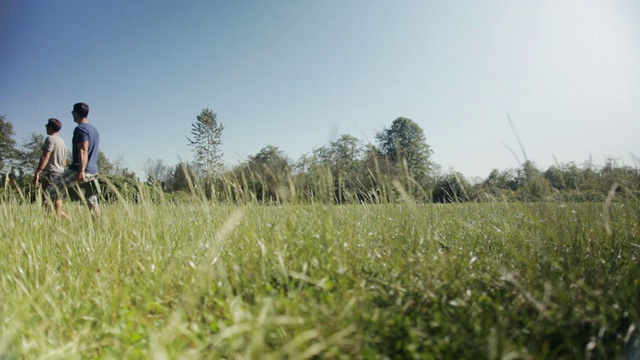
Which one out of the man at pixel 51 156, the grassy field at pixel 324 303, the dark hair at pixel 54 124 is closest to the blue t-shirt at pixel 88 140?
the man at pixel 51 156

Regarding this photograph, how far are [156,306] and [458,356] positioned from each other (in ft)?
5.79

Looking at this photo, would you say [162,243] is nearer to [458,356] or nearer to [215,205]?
[215,205]

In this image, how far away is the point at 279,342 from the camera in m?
1.42

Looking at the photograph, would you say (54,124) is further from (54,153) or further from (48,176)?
(48,176)

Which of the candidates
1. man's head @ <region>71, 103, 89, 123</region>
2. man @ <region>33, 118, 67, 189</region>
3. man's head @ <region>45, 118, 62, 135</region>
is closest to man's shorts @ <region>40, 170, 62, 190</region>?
man @ <region>33, 118, 67, 189</region>

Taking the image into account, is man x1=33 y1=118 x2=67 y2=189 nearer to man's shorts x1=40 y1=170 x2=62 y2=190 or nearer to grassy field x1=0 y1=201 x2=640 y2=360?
man's shorts x1=40 y1=170 x2=62 y2=190

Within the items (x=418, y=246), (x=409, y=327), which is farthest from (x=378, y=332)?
(x=418, y=246)

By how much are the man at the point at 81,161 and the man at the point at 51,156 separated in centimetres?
30

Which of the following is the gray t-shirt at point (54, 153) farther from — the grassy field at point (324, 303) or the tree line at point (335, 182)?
the grassy field at point (324, 303)

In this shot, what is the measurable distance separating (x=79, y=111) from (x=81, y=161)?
0.98 m

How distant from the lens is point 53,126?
538 cm

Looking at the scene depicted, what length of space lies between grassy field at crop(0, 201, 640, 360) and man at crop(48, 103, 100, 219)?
95.7 inches

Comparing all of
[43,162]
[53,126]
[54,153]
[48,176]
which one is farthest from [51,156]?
[53,126]

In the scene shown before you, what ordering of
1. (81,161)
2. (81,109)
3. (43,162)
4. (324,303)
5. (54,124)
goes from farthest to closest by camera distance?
(54,124) → (81,109) → (43,162) → (81,161) → (324,303)
